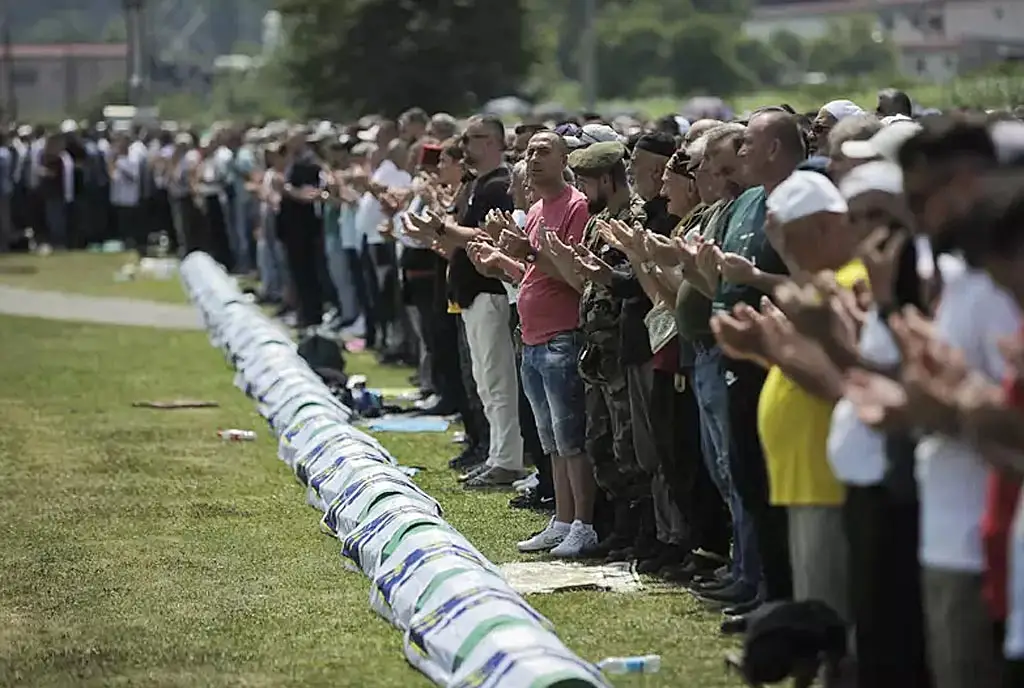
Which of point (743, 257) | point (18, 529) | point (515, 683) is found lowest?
point (18, 529)

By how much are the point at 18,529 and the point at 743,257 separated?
5.69 meters

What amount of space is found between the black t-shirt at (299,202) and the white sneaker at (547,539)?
11.6 m

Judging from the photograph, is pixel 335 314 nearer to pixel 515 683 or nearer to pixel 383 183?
pixel 383 183

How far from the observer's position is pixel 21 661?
9.47 meters

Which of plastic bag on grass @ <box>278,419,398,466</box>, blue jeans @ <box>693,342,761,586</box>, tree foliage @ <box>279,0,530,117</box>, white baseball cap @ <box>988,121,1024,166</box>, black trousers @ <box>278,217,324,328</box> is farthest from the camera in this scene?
tree foliage @ <box>279,0,530,117</box>

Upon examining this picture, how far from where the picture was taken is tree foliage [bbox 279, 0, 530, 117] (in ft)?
180

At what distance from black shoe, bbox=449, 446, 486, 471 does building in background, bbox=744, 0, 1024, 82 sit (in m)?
74.8

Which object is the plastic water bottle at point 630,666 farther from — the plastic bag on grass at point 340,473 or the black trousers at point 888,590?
the plastic bag on grass at point 340,473

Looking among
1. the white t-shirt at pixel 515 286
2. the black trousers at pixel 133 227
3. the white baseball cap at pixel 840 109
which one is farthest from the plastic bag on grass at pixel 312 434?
the black trousers at pixel 133 227

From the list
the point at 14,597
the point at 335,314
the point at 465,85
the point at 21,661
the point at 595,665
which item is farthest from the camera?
the point at 465,85

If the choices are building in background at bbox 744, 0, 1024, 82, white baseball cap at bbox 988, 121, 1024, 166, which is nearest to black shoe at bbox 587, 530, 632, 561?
white baseball cap at bbox 988, 121, 1024, 166

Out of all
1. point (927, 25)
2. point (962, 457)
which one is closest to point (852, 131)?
point (962, 457)

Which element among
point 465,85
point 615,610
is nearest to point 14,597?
point 615,610

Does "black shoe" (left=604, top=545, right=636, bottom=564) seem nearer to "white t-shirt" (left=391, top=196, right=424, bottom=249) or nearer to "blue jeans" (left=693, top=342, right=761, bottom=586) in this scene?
"blue jeans" (left=693, top=342, right=761, bottom=586)
